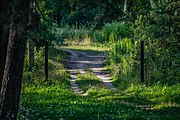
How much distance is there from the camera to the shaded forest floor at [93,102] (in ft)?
39.7

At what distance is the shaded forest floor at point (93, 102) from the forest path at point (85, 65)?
0.50 m

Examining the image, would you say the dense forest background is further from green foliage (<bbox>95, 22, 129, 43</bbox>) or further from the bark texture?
green foliage (<bbox>95, 22, 129, 43</bbox>)

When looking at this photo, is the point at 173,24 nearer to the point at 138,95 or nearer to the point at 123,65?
the point at 138,95

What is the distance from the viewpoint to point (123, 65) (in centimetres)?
2270

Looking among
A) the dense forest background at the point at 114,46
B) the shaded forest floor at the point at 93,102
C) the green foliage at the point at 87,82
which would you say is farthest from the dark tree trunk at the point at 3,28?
the green foliage at the point at 87,82

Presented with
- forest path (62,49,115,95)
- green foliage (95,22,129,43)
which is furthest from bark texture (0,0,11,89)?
green foliage (95,22,129,43)

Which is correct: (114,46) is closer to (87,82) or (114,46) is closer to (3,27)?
(87,82)

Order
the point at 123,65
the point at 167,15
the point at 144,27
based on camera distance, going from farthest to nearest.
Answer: the point at 123,65 < the point at 144,27 < the point at 167,15

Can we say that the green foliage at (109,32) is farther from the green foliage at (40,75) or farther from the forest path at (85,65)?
the green foliage at (40,75)

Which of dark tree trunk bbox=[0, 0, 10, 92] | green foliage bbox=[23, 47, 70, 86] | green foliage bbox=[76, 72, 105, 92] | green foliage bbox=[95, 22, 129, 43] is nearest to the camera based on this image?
dark tree trunk bbox=[0, 0, 10, 92]

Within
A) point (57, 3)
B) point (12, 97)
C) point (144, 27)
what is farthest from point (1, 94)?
point (144, 27)

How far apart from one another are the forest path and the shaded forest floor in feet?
1.65

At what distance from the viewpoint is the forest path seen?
71.9ft

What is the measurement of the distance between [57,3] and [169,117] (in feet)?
15.3
